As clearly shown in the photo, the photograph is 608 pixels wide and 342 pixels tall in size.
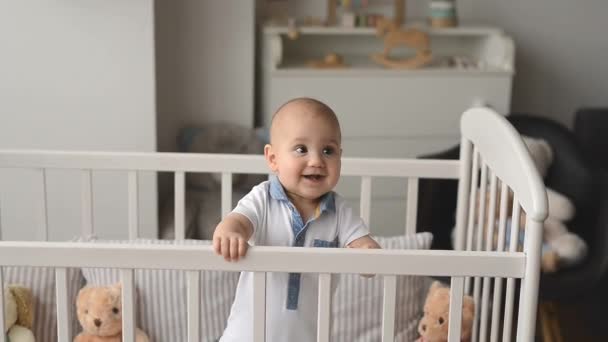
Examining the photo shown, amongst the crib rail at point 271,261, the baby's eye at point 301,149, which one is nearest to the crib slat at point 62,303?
the crib rail at point 271,261

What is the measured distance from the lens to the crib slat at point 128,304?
51.5 inches

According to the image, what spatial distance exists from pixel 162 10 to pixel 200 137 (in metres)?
0.43

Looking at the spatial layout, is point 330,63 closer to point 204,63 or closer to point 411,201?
point 204,63

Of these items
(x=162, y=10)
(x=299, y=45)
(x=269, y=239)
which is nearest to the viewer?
(x=269, y=239)

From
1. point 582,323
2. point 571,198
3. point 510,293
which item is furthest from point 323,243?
point 582,323

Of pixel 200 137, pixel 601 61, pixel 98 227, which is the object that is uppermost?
pixel 601 61

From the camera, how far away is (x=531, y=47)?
3.29 m

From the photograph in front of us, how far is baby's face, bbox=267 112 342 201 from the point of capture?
53.5 inches

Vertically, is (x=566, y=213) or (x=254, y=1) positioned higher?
Answer: (x=254, y=1)

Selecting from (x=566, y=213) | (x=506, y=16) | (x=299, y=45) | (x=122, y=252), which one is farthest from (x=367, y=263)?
(x=506, y=16)

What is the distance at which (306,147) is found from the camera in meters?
1.37

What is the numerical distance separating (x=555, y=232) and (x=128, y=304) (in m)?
1.55

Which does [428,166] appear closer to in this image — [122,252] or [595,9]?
[122,252]

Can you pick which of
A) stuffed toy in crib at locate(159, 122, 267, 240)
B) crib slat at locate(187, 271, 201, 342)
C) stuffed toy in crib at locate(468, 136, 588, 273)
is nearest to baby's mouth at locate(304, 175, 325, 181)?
crib slat at locate(187, 271, 201, 342)
